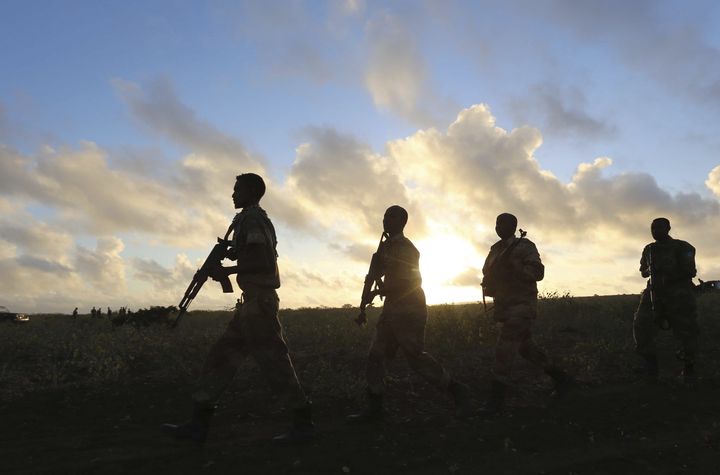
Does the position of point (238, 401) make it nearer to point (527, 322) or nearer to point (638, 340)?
point (527, 322)

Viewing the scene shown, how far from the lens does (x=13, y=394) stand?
6.91 meters

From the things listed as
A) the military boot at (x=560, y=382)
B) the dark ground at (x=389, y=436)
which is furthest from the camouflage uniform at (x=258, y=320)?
the military boot at (x=560, y=382)

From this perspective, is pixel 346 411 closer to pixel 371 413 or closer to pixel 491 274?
pixel 371 413

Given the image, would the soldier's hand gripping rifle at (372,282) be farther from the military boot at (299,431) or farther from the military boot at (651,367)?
the military boot at (651,367)

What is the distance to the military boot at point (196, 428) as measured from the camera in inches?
201

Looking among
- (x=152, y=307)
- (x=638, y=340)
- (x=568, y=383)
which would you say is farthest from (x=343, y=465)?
(x=152, y=307)

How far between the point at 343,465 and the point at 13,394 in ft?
15.3

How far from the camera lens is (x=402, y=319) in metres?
6.10

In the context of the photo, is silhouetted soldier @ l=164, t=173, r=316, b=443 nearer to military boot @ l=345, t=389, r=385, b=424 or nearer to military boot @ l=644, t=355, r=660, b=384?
military boot @ l=345, t=389, r=385, b=424

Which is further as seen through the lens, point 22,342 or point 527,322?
point 22,342

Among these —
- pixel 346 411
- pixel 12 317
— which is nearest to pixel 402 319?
pixel 346 411

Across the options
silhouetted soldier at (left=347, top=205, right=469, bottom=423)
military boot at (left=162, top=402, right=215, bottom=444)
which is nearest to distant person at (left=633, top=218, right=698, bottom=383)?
silhouetted soldier at (left=347, top=205, right=469, bottom=423)

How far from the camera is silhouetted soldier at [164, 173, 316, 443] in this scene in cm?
515

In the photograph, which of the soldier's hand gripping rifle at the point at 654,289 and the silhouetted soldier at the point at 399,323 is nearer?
the silhouetted soldier at the point at 399,323
